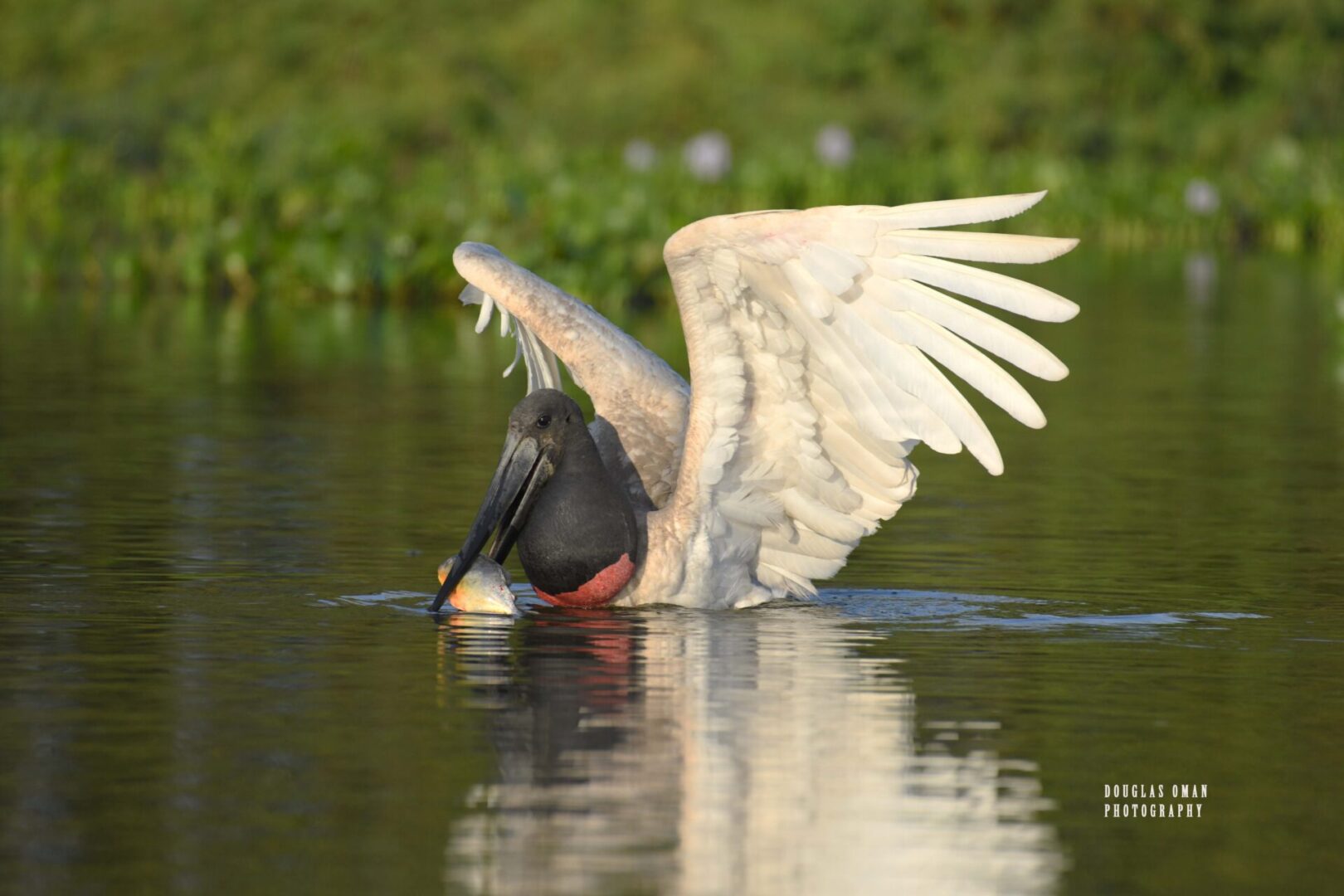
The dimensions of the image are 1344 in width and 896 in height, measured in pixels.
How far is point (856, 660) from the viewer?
8422 mm

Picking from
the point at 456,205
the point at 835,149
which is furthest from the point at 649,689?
the point at 835,149

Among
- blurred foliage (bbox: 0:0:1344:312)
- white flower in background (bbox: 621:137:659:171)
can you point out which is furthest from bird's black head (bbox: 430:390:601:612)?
white flower in background (bbox: 621:137:659:171)

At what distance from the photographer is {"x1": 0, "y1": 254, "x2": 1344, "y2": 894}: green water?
5859mm

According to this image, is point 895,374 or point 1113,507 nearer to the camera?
point 895,374

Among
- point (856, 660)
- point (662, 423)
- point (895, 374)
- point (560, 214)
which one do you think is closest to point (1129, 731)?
point (856, 660)

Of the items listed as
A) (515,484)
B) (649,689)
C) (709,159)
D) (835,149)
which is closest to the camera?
(649,689)

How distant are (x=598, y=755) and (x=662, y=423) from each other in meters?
3.77

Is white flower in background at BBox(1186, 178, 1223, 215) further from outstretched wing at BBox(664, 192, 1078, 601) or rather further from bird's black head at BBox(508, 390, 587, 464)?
bird's black head at BBox(508, 390, 587, 464)

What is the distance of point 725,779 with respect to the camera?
6570 mm

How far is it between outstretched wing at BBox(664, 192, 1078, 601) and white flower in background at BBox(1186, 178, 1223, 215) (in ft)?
112

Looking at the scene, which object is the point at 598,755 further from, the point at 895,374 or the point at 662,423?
the point at 662,423

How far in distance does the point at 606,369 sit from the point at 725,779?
405 centimetres

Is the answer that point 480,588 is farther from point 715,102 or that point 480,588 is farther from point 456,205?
point 715,102

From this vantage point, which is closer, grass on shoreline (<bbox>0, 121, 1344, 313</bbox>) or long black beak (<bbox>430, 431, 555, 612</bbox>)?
long black beak (<bbox>430, 431, 555, 612</bbox>)
